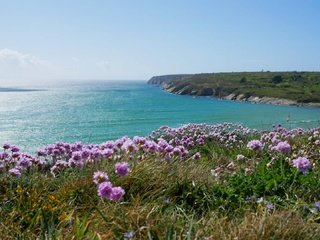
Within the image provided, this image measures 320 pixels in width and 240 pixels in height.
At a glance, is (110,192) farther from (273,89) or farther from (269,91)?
(273,89)

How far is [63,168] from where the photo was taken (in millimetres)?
6602

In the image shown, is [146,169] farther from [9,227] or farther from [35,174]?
[9,227]

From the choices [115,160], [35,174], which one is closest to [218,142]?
[115,160]

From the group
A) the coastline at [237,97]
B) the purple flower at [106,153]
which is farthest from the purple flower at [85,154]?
the coastline at [237,97]

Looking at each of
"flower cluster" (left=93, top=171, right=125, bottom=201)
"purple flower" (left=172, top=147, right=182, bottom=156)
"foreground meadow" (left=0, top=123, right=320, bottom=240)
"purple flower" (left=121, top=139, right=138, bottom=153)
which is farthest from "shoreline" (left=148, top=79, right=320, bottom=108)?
"flower cluster" (left=93, top=171, right=125, bottom=201)

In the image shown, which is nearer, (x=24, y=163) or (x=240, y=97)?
(x=24, y=163)

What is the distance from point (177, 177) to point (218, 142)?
24.4ft

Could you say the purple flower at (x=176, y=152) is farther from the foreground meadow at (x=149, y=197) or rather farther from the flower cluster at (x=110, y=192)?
the flower cluster at (x=110, y=192)

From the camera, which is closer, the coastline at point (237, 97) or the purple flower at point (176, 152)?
the purple flower at point (176, 152)

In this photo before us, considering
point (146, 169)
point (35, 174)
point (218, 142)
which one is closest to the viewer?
point (146, 169)

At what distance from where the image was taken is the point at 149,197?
5.32 metres

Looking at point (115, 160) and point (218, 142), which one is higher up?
point (115, 160)

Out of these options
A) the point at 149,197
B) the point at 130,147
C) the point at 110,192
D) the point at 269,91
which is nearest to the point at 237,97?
the point at 269,91

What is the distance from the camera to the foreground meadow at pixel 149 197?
12.8 feet
